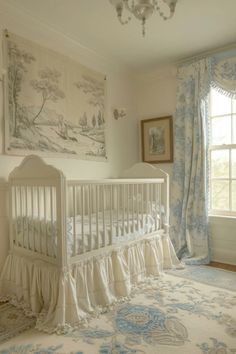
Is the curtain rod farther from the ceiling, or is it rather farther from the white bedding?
A: the white bedding

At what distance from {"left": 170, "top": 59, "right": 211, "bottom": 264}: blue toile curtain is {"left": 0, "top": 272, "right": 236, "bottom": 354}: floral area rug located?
916mm

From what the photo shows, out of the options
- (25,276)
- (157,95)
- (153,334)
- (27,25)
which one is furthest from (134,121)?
(153,334)

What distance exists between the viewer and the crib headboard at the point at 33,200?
1735mm

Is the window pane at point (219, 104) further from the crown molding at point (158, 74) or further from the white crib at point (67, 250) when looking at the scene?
the white crib at point (67, 250)

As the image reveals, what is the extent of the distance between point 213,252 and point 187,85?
1875 mm

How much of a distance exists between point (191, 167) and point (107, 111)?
44.7 inches

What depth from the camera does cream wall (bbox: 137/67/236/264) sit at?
9.61 ft

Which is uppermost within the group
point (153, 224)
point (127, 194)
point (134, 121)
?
point (134, 121)

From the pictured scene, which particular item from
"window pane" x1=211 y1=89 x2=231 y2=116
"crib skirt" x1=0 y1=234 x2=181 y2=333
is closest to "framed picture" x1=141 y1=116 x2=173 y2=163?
"window pane" x1=211 y1=89 x2=231 y2=116

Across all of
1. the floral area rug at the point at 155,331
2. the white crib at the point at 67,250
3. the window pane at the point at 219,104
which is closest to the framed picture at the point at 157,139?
the window pane at the point at 219,104

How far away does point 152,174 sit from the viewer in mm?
2883

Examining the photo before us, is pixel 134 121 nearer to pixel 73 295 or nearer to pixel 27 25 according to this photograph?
pixel 27 25

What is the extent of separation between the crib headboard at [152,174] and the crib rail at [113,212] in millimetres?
53

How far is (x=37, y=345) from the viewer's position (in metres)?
1.53
